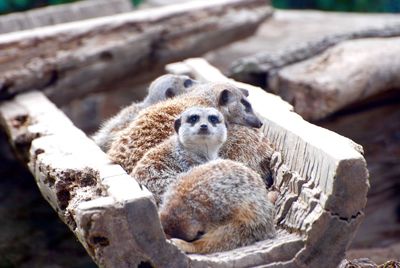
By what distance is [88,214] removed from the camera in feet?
8.50

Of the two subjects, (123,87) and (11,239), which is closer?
(11,239)

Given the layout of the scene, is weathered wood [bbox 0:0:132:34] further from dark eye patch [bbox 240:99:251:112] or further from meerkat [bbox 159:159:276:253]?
meerkat [bbox 159:159:276:253]

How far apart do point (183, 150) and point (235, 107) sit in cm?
60

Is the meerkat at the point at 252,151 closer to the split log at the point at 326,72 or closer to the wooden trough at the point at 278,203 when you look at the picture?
the wooden trough at the point at 278,203

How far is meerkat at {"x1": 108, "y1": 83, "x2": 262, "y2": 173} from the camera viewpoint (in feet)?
11.3

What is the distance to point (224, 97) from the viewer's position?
3859mm

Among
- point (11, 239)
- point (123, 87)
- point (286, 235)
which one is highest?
point (286, 235)

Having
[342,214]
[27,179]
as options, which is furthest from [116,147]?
[27,179]

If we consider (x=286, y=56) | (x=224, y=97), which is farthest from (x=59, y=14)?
(x=224, y=97)

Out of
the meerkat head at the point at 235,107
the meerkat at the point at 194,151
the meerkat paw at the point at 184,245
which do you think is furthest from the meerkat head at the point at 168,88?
the meerkat paw at the point at 184,245

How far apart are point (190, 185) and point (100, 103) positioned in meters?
4.03

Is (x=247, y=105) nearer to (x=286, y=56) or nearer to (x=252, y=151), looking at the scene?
(x=252, y=151)

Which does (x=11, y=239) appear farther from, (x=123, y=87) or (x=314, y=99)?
(x=314, y=99)

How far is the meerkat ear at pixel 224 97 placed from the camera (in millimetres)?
3842
